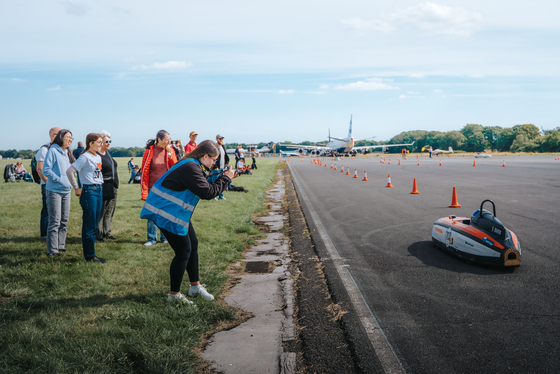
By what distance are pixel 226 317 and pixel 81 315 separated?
4.92 ft

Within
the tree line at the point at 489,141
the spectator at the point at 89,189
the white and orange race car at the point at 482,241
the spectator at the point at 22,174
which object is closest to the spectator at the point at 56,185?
the spectator at the point at 89,189

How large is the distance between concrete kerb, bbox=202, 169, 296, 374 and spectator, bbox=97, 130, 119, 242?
276 centimetres

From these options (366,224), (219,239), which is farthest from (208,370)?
(366,224)

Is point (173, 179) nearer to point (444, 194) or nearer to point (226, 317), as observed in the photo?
point (226, 317)

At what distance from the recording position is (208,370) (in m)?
3.21

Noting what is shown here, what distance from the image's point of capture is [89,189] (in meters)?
6.21

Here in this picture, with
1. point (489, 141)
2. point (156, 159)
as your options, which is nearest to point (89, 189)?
point (156, 159)

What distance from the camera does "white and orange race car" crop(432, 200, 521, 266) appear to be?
5551mm

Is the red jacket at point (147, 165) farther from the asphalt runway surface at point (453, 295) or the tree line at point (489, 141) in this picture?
the tree line at point (489, 141)

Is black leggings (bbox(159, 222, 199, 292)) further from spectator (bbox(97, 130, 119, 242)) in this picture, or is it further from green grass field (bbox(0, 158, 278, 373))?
spectator (bbox(97, 130, 119, 242))

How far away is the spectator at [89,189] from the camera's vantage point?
6.12m

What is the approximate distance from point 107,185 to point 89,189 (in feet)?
3.34

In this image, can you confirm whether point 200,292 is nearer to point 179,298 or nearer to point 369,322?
point 179,298

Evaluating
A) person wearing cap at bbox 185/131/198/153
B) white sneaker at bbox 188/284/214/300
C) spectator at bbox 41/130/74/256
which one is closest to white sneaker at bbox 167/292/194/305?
white sneaker at bbox 188/284/214/300
